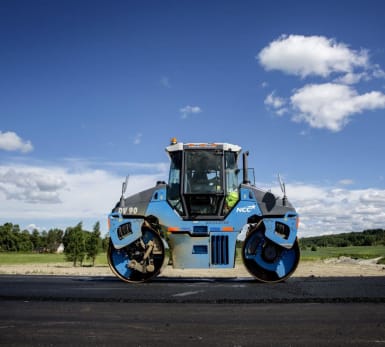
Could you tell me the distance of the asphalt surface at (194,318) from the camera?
452cm

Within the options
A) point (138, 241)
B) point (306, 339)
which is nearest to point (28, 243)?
point (138, 241)

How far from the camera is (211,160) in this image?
11.9 metres

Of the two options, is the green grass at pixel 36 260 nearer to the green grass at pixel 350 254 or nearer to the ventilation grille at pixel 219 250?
the green grass at pixel 350 254

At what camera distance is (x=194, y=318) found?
5.68m

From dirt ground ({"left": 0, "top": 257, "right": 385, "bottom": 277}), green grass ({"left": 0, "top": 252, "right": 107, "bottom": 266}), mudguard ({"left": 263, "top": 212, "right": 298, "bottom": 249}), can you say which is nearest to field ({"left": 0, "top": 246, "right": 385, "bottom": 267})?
green grass ({"left": 0, "top": 252, "right": 107, "bottom": 266})

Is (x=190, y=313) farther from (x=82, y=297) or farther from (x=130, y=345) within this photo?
(x=82, y=297)

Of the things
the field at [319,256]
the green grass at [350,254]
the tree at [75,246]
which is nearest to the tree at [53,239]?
the field at [319,256]

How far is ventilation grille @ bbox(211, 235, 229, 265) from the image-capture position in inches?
449

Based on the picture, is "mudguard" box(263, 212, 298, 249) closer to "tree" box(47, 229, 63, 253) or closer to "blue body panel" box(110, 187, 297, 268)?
"blue body panel" box(110, 187, 297, 268)

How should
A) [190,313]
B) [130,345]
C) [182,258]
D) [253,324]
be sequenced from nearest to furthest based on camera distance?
[130,345] → [253,324] → [190,313] → [182,258]

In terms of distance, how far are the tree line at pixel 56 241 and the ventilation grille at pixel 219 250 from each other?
46.3m

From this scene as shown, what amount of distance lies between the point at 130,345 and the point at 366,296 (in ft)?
15.4

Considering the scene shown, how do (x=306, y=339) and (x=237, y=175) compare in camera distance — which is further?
(x=237, y=175)

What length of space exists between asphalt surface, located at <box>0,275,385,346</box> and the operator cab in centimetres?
349
